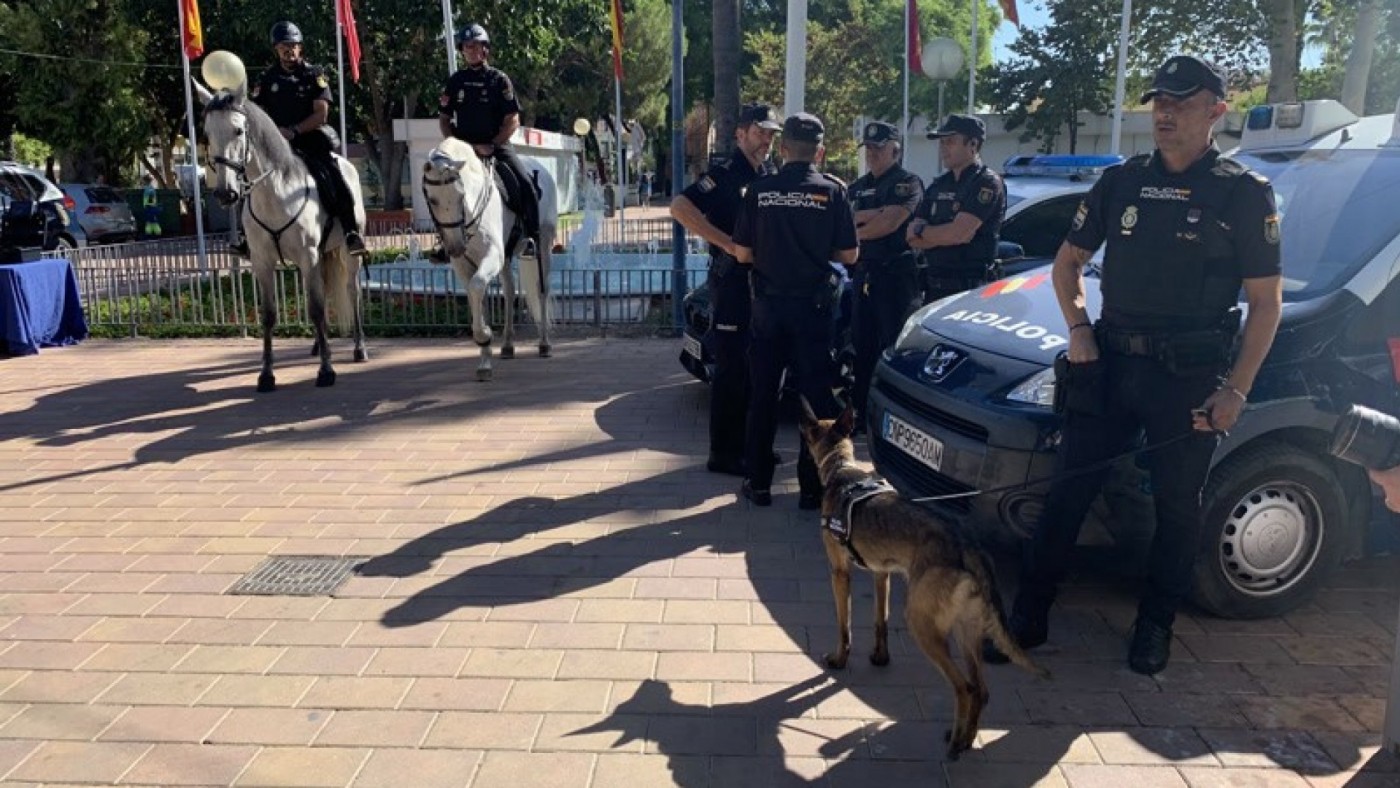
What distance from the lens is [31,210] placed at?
16.3m

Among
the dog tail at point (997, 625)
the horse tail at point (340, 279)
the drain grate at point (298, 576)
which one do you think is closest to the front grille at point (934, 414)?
the dog tail at point (997, 625)

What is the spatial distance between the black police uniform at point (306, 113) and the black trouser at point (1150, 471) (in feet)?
24.4

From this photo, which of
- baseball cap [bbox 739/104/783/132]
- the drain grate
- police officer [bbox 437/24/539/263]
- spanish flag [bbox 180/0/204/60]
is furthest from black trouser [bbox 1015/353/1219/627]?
spanish flag [bbox 180/0/204/60]

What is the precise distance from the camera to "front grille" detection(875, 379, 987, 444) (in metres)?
4.28

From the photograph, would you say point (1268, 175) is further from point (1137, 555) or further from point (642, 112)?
point (642, 112)

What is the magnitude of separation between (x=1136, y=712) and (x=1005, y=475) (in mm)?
1039

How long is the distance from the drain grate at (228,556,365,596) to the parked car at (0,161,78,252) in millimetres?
11817

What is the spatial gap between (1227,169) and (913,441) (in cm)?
173

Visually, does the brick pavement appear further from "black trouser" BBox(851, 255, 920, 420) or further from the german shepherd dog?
"black trouser" BBox(851, 255, 920, 420)

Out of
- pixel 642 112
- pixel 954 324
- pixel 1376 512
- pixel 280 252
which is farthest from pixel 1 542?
pixel 642 112

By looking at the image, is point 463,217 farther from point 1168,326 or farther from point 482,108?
point 1168,326

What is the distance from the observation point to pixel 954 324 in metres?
5.00

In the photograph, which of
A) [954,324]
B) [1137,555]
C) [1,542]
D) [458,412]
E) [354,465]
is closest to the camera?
[1137,555]

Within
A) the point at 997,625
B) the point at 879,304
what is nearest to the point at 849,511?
the point at 997,625
